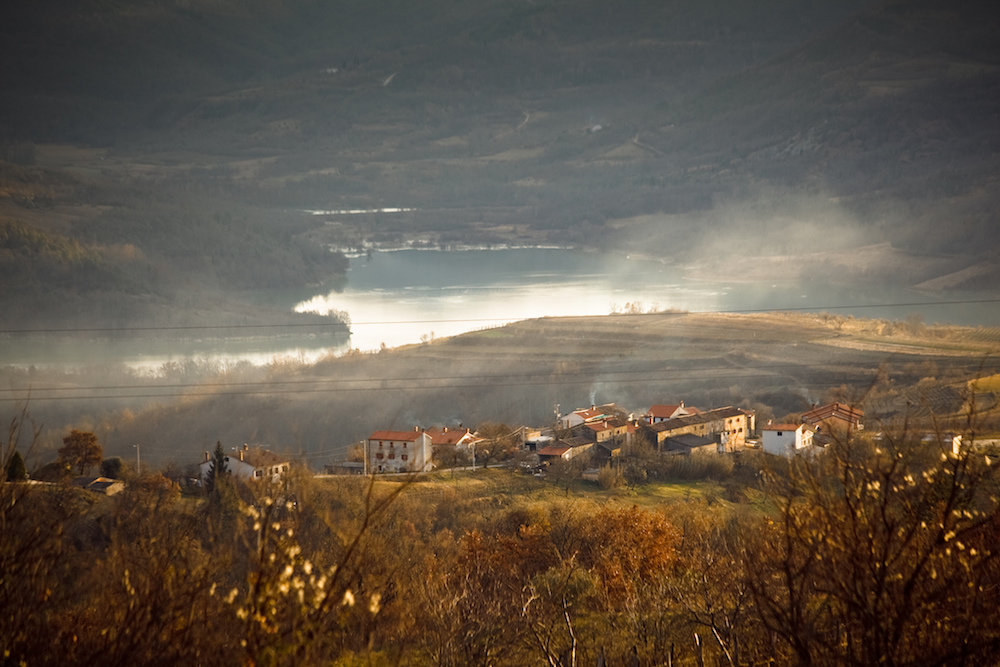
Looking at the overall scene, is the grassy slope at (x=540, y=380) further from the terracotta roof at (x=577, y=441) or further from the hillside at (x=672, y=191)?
the hillside at (x=672, y=191)

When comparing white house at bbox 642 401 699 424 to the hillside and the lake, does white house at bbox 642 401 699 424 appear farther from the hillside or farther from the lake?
the hillside

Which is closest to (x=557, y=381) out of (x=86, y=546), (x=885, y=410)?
(x=885, y=410)

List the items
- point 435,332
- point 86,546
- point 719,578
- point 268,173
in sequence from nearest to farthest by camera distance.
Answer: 1. point 719,578
2. point 86,546
3. point 435,332
4. point 268,173

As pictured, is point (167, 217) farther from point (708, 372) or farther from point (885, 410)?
point (885, 410)

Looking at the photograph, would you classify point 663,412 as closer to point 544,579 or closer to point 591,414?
point 591,414

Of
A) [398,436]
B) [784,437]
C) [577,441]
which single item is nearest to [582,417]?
[577,441]

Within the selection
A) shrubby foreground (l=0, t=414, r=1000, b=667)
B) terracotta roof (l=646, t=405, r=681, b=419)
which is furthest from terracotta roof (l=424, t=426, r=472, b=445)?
shrubby foreground (l=0, t=414, r=1000, b=667)

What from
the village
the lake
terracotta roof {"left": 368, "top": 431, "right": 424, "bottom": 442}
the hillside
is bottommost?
the village
